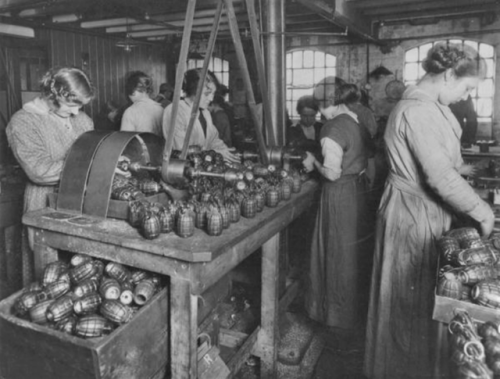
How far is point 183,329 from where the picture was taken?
2037 millimetres

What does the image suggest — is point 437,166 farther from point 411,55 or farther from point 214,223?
point 411,55

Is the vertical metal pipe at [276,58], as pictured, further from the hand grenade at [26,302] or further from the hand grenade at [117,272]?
the hand grenade at [26,302]

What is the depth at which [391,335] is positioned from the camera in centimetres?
267

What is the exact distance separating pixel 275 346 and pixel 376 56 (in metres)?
8.30

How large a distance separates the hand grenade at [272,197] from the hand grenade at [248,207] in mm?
269

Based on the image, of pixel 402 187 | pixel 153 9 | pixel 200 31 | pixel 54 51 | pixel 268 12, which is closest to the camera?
pixel 402 187

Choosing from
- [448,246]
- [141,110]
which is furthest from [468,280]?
[141,110]

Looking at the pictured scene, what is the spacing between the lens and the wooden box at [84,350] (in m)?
1.67

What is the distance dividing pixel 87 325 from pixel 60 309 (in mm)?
165

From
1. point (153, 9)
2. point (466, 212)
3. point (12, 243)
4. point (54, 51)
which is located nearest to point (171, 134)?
point (466, 212)

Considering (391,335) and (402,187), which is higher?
(402,187)

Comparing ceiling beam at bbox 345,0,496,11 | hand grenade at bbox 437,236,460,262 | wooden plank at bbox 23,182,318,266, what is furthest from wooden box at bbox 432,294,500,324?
ceiling beam at bbox 345,0,496,11

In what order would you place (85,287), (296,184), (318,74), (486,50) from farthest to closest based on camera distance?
1. (318,74)
2. (486,50)
3. (296,184)
4. (85,287)

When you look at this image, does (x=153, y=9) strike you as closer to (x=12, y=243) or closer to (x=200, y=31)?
(x=200, y=31)
